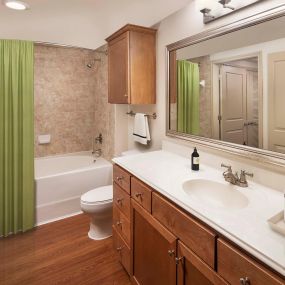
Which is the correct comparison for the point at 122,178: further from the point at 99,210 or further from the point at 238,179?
the point at 238,179

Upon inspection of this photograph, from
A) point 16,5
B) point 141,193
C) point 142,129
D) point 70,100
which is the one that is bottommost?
point 141,193

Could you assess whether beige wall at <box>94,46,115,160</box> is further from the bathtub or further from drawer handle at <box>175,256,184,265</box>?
drawer handle at <box>175,256,184,265</box>

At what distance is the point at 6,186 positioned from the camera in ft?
7.54

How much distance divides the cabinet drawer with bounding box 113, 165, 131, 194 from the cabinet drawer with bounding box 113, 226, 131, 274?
45 centimetres

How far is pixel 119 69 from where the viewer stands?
7.45ft

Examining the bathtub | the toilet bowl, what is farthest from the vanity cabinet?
the bathtub

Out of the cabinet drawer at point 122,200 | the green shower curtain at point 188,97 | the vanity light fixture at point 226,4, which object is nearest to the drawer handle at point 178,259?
the cabinet drawer at point 122,200

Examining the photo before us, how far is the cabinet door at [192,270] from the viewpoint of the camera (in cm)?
93

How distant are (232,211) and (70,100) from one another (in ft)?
9.98

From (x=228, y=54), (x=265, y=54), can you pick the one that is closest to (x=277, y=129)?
(x=265, y=54)

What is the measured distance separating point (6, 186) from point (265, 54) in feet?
8.29

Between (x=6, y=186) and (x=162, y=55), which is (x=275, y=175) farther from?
(x=6, y=186)

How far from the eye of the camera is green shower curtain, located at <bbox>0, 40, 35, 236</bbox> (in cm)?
222

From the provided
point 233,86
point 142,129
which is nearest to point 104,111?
point 142,129
